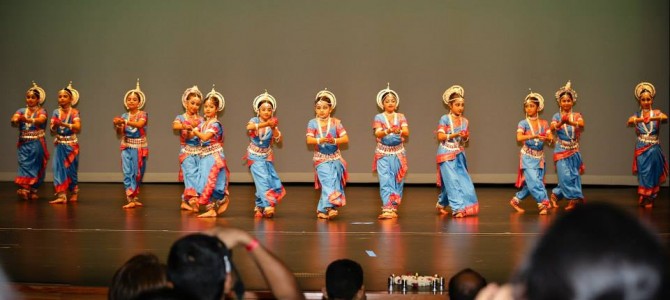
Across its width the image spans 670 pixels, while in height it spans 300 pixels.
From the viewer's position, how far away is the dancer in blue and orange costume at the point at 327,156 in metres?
8.18

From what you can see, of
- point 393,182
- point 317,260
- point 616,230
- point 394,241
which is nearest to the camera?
point 616,230

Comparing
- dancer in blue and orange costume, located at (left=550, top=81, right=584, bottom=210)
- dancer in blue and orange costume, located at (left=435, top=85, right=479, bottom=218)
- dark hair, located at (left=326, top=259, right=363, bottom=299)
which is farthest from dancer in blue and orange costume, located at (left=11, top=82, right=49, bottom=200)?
dark hair, located at (left=326, top=259, right=363, bottom=299)

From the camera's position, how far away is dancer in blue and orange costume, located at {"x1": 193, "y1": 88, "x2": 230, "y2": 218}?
8367 mm

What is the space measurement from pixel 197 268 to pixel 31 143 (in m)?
8.90

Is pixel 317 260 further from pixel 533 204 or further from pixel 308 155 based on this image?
pixel 308 155

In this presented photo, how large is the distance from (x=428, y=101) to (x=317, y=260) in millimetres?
6407

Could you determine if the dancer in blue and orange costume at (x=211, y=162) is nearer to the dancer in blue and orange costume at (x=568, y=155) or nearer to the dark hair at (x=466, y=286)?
the dancer in blue and orange costume at (x=568, y=155)

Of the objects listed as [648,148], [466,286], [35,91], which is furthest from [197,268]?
[35,91]

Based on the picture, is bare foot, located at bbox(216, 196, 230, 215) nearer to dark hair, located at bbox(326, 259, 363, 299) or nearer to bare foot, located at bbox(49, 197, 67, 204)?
bare foot, located at bbox(49, 197, 67, 204)

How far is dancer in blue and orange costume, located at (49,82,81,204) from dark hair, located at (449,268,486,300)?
7517mm

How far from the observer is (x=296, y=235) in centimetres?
713

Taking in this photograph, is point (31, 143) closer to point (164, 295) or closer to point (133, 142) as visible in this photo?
point (133, 142)

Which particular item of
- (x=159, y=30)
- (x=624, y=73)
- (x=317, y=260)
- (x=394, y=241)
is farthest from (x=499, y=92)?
(x=317, y=260)

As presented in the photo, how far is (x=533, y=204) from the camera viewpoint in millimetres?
9844
